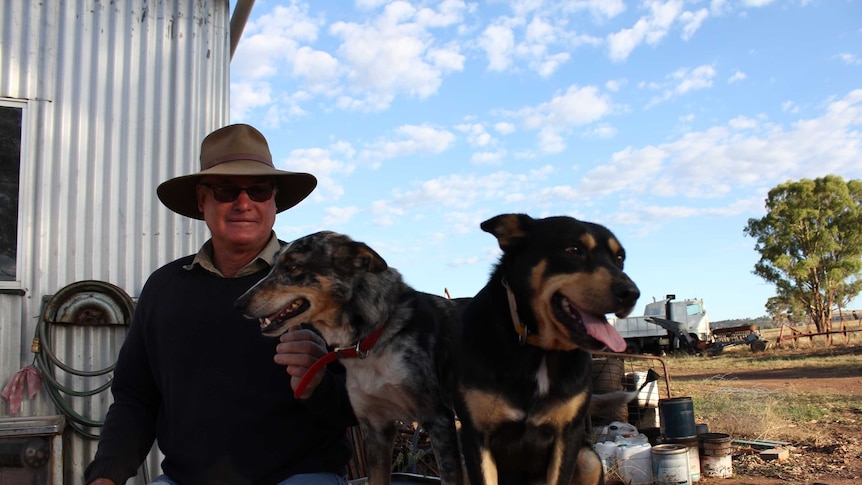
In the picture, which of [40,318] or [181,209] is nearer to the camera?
[181,209]

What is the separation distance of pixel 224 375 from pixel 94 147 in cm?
319

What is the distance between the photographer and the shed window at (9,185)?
4.89 meters

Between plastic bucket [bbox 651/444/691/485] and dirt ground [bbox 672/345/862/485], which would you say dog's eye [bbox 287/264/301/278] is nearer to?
plastic bucket [bbox 651/444/691/485]

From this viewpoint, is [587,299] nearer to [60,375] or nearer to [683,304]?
[60,375]

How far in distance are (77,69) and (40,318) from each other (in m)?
1.93

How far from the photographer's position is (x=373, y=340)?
3.09 metres

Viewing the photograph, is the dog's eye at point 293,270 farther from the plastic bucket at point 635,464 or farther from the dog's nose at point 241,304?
the plastic bucket at point 635,464

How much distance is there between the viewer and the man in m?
2.77

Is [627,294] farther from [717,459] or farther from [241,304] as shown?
[717,459]

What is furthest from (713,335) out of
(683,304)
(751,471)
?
(751,471)

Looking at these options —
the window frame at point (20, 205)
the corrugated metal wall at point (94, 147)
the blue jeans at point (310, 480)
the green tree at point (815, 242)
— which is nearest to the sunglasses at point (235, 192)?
the blue jeans at point (310, 480)

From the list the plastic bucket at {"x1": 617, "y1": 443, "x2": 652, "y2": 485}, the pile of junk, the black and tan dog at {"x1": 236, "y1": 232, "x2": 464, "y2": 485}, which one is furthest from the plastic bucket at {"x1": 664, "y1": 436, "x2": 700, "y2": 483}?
the black and tan dog at {"x1": 236, "y1": 232, "x2": 464, "y2": 485}

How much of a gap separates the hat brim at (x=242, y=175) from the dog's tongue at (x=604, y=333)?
1524 millimetres

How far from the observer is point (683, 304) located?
32.9 meters
